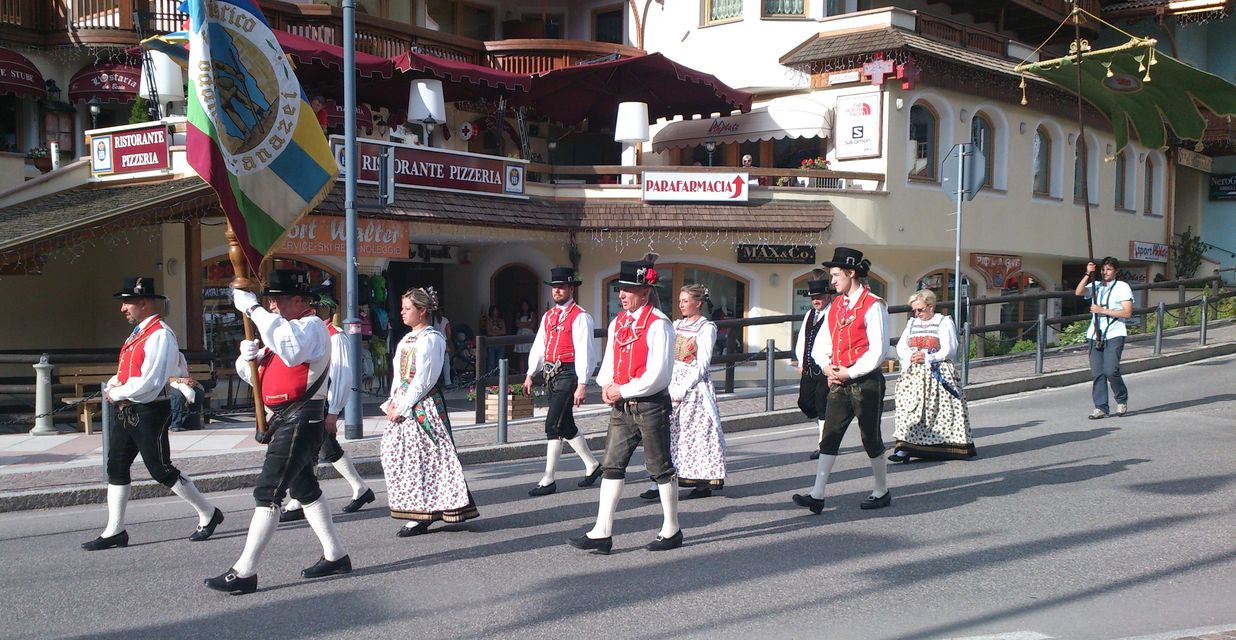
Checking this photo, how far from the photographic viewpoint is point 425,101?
17.8 meters

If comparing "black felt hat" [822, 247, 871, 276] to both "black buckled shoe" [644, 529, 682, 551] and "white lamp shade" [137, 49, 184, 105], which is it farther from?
"white lamp shade" [137, 49, 184, 105]

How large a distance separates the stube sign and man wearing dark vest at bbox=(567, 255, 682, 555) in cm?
1260

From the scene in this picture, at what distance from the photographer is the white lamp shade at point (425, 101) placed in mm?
17812

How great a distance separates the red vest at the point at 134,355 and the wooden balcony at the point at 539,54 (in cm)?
1517

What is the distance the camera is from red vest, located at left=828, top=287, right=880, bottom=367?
24.5ft

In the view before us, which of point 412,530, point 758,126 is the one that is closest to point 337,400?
point 412,530

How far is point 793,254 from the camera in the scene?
20297 millimetres

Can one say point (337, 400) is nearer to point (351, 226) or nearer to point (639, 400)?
point (639, 400)

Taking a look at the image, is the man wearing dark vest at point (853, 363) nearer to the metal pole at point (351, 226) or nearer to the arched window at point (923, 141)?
the metal pole at point (351, 226)

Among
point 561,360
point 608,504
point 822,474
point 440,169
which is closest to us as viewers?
point 608,504

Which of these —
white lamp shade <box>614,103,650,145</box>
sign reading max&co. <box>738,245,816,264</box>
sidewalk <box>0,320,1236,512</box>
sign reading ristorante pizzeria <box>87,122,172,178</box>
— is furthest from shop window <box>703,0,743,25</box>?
sign reading ristorante pizzeria <box>87,122,172,178</box>

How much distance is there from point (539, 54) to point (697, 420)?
A: 565 inches

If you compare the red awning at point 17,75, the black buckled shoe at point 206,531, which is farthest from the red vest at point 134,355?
the red awning at point 17,75

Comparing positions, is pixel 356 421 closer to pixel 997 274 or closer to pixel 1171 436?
pixel 1171 436
